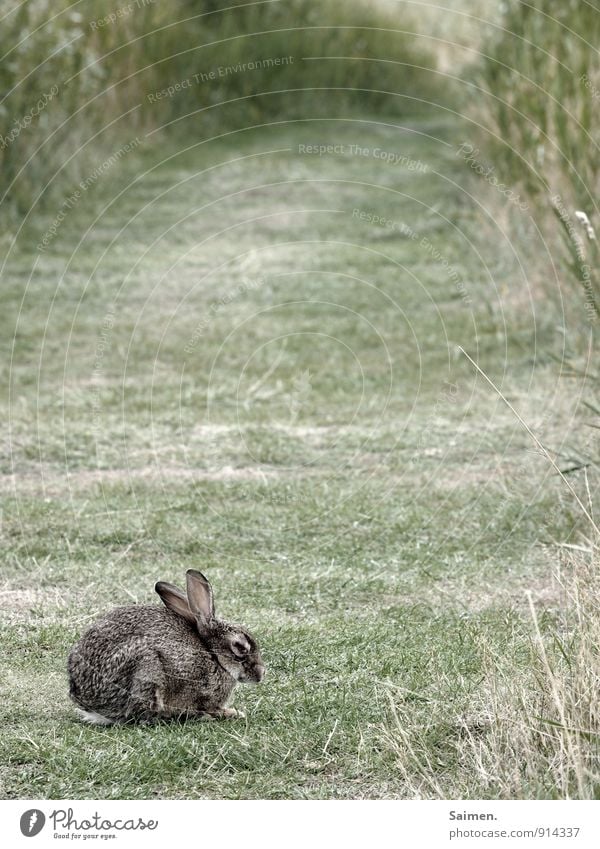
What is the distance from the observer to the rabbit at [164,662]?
4617 mm

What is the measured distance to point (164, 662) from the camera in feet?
15.3

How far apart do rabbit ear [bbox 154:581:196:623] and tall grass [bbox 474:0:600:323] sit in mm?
4280

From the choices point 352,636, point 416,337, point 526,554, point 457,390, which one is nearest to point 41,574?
point 352,636

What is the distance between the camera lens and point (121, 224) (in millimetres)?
13102

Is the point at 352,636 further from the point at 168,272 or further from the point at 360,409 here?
the point at 168,272

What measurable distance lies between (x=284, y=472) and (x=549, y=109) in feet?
15.4
